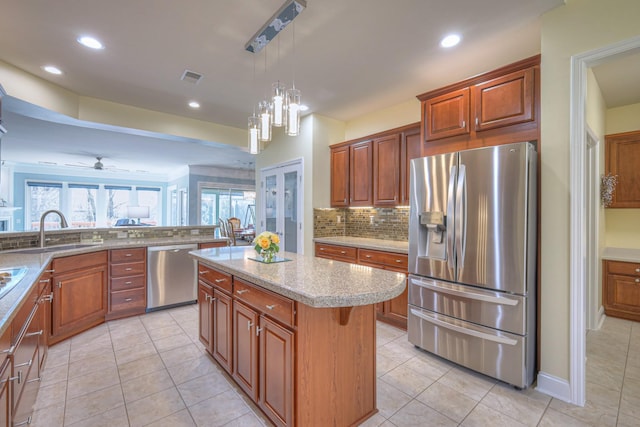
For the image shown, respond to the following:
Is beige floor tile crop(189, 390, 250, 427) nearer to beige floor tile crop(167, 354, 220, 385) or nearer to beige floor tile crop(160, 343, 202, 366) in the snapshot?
beige floor tile crop(167, 354, 220, 385)

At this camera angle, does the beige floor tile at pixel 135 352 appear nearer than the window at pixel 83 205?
Yes

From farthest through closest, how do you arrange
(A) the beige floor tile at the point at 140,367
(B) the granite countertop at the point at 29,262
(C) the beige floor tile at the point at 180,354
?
(C) the beige floor tile at the point at 180,354, (A) the beige floor tile at the point at 140,367, (B) the granite countertop at the point at 29,262

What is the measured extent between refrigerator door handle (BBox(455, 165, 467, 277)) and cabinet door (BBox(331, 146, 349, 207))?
2.09m

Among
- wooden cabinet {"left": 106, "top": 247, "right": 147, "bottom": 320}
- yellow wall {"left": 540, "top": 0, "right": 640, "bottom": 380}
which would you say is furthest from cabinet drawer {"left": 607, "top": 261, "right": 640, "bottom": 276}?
wooden cabinet {"left": 106, "top": 247, "right": 147, "bottom": 320}

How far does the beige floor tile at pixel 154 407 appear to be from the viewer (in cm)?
185

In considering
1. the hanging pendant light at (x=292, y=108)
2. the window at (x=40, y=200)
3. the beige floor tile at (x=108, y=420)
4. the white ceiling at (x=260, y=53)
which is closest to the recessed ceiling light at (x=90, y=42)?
the white ceiling at (x=260, y=53)

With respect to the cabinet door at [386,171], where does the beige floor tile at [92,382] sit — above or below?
below

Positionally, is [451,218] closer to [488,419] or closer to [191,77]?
[488,419]

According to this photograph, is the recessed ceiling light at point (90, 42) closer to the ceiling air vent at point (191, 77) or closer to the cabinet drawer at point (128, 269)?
the ceiling air vent at point (191, 77)

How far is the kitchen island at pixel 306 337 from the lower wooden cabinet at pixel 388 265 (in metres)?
1.32

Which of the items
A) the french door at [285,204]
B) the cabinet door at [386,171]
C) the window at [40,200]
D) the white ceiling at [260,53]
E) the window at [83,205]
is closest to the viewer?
the white ceiling at [260,53]

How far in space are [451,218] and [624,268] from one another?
2.68m

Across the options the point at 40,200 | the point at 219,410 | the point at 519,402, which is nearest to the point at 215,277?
the point at 219,410

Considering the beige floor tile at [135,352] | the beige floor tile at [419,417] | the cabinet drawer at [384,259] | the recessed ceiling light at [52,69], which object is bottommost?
the beige floor tile at [419,417]
